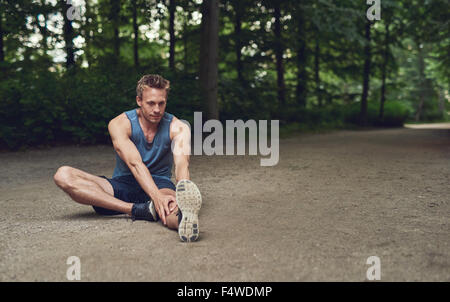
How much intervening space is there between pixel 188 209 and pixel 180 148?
2.79ft

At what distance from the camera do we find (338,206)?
4.74 meters

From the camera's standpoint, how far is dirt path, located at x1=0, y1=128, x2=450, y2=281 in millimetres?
2791

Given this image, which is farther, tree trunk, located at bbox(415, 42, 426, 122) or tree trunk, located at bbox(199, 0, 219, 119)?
tree trunk, located at bbox(415, 42, 426, 122)

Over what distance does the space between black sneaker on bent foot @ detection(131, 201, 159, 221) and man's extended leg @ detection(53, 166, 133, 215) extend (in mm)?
65

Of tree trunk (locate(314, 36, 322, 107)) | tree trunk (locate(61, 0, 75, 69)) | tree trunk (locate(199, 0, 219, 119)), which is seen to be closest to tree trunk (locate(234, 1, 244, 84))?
tree trunk (locate(199, 0, 219, 119))

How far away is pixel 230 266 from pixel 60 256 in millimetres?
1239

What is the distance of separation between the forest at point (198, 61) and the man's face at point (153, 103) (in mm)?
7113

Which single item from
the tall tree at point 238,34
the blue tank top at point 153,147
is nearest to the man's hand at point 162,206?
the blue tank top at point 153,147

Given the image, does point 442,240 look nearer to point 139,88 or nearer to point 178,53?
point 139,88

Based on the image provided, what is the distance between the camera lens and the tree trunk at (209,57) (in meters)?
12.3

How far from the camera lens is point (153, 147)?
4305 mm

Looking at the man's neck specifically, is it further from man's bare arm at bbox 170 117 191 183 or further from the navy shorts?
the navy shorts

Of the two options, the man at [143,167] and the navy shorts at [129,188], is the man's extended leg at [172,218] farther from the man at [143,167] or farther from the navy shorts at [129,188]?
the navy shorts at [129,188]

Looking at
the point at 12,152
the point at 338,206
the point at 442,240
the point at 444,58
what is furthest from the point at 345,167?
the point at 444,58
